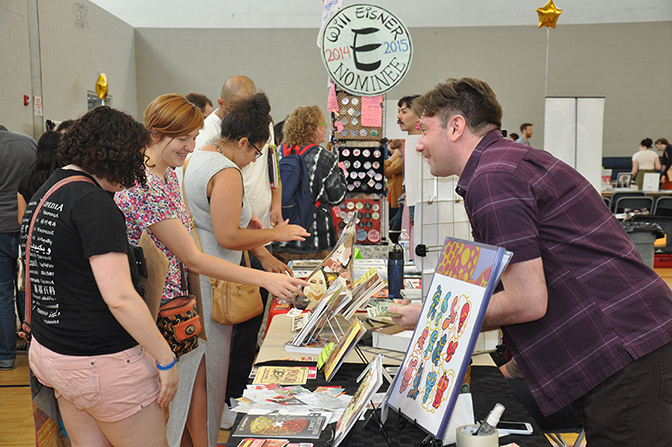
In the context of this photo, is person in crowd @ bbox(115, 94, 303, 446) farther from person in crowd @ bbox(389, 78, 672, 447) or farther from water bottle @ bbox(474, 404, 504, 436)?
water bottle @ bbox(474, 404, 504, 436)

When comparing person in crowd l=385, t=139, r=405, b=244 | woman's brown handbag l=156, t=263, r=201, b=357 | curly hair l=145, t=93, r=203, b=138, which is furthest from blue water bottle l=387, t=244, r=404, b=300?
person in crowd l=385, t=139, r=405, b=244

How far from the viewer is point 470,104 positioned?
54.0 inches

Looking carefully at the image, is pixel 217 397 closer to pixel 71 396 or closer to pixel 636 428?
pixel 71 396

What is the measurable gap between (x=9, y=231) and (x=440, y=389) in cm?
370

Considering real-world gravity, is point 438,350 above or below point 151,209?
below

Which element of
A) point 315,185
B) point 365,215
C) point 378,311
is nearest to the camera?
point 378,311

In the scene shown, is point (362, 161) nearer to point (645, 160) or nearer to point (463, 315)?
point (463, 315)

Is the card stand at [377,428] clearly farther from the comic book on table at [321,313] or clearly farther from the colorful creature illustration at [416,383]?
the comic book on table at [321,313]

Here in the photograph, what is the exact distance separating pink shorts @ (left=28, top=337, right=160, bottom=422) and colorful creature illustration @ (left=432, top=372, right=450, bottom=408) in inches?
31.8

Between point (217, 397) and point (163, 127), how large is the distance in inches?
47.1

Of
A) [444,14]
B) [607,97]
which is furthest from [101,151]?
[607,97]

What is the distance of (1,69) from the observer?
232 inches

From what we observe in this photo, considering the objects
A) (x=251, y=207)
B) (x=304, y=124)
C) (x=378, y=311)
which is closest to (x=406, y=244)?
(x=251, y=207)

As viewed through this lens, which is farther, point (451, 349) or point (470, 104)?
point (470, 104)
